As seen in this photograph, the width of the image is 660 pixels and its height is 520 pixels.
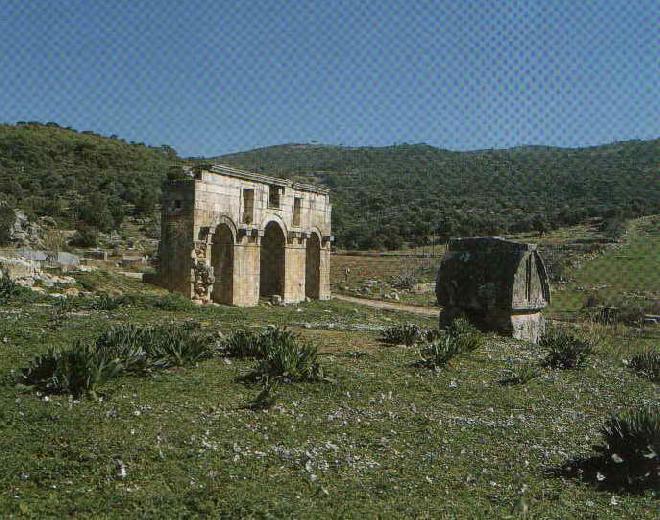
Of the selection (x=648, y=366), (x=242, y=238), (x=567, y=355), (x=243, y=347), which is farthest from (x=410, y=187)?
(x=243, y=347)

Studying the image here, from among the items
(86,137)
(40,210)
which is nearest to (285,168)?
(86,137)

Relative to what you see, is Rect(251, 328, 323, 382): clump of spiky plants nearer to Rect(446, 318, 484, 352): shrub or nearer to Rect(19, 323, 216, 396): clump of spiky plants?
Rect(19, 323, 216, 396): clump of spiky plants

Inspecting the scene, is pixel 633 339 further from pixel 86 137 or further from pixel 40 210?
pixel 86 137

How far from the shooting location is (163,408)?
19.3ft

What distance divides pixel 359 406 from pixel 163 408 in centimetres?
214

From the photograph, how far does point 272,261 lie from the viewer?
23.0m

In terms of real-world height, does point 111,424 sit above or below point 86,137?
below

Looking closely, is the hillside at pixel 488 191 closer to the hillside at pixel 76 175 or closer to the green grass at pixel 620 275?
the green grass at pixel 620 275

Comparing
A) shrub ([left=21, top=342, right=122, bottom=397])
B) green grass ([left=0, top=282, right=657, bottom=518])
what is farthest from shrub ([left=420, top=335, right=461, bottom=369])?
shrub ([left=21, top=342, right=122, bottom=397])

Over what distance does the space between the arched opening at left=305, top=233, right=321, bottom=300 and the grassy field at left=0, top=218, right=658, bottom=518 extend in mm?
15892

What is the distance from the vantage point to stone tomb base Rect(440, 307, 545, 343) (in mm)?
11664

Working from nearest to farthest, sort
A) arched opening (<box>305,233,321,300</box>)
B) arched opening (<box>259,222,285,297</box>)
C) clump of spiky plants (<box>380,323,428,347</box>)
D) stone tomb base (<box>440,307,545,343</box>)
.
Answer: clump of spiky plants (<box>380,323,428,347</box>)
stone tomb base (<box>440,307,545,343</box>)
arched opening (<box>259,222,285,297</box>)
arched opening (<box>305,233,321,300</box>)

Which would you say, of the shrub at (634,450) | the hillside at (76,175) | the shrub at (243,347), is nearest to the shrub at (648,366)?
the shrub at (634,450)

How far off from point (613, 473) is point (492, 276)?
21.8 feet
